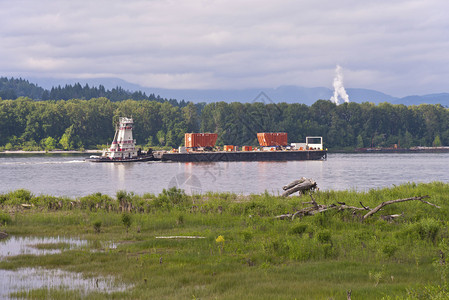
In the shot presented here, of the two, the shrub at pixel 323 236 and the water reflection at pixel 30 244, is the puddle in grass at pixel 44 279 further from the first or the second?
the shrub at pixel 323 236

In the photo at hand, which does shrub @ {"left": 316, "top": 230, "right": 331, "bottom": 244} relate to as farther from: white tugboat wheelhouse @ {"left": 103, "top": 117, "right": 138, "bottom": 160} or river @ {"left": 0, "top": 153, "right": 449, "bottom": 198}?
white tugboat wheelhouse @ {"left": 103, "top": 117, "right": 138, "bottom": 160}

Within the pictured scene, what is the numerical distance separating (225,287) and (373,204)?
14218mm

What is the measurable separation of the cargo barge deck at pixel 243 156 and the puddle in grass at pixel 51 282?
114089 millimetres

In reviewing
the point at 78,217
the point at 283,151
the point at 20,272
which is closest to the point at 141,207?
the point at 78,217

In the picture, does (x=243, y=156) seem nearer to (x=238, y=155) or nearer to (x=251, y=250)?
(x=238, y=155)

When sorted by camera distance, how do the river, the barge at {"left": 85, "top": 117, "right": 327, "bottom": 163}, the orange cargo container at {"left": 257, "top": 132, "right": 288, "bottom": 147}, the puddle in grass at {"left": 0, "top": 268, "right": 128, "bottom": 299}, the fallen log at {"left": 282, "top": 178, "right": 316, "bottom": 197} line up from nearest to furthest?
1. the puddle in grass at {"left": 0, "top": 268, "right": 128, "bottom": 299}
2. the fallen log at {"left": 282, "top": 178, "right": 316, "bottom": 197}
3. the river
4. the barge at {"left": 85, "top": 117, "right": 327, "bottom": 163}
5. the orange cargo container at {"left": 257, "top": 132, "right": 288, "bottom": 147}

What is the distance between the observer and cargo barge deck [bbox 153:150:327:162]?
130875 mm

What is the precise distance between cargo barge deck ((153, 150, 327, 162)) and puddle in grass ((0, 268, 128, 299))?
4492 inches

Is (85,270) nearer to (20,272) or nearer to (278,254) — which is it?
(20,272)

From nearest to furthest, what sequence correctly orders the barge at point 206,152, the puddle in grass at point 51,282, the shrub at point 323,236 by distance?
the puddle in grass at point 51,282 → the shrub at point 323,236 → the barge at point 206,152

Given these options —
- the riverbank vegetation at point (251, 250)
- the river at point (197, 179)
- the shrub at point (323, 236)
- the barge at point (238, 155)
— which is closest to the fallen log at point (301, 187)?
the river at point (197, 179)

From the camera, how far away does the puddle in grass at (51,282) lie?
1312 cm

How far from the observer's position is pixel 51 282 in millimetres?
13812

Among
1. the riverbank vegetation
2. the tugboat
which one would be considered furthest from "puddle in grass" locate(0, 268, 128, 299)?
the tugboat
